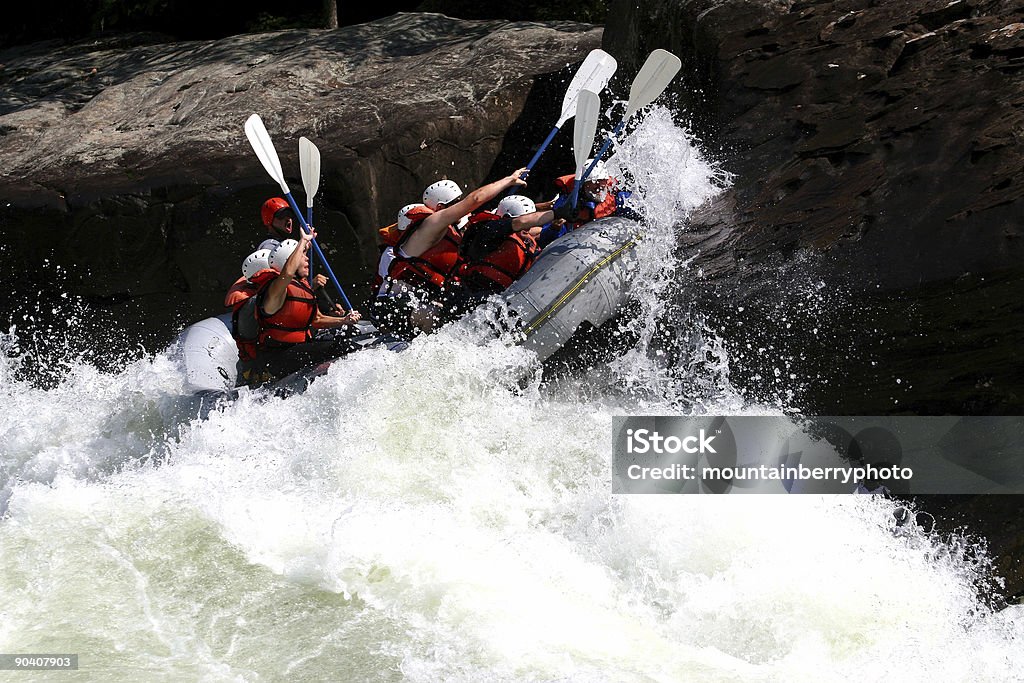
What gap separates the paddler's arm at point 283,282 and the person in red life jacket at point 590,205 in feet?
3.89

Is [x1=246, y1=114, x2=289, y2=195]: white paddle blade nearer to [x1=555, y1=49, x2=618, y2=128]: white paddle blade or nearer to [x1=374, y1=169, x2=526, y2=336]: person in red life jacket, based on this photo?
[x1=374, y1=169, x2=526, y2=336]: person in red life jacket

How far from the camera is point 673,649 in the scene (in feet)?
11.9

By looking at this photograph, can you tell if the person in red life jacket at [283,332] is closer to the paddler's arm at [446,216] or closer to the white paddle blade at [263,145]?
the paddler's arm at [446,216]

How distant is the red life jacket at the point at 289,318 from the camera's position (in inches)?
215

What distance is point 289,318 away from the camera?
18.0ft

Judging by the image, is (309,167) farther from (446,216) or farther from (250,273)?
(446,216)

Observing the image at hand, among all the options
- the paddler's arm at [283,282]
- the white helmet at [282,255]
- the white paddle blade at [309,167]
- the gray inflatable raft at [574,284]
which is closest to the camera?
the gray inflatable raft at [574,284]

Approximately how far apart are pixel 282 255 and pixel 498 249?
1.10 metres

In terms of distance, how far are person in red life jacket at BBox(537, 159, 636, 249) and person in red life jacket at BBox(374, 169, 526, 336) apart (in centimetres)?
26

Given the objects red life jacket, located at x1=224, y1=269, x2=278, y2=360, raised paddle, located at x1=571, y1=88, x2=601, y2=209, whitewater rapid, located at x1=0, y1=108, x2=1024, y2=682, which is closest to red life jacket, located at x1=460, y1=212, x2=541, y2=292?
raised paddle, located at x1=571, y1=88, x2=601, y2=209

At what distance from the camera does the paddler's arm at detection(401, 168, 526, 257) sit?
525 centimetres

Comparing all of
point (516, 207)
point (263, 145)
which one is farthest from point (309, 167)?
point (516, 207)

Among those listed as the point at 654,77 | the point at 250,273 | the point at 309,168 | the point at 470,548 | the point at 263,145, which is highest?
the point at 654,77

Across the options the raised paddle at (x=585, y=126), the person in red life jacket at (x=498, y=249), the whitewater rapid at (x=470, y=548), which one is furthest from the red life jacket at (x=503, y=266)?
the whitewater rapid at (x=470, y=548)
